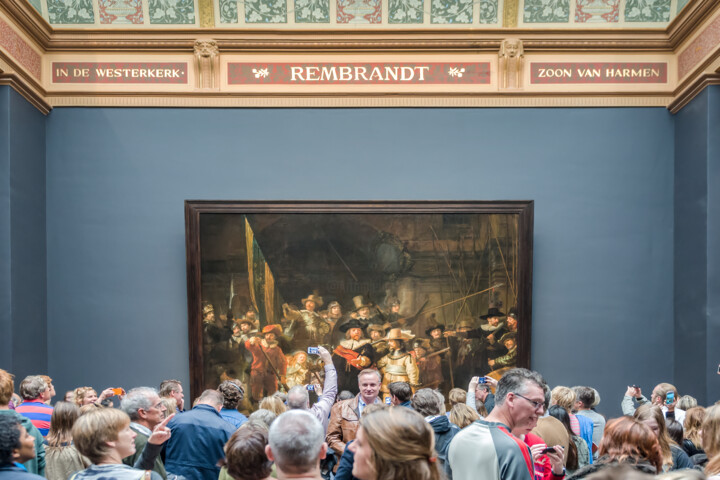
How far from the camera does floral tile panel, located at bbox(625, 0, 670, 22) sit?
9875 millimetres

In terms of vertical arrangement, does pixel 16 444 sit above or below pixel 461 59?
below

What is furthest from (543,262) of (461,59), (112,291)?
(112,291)

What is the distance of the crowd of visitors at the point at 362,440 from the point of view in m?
2.42

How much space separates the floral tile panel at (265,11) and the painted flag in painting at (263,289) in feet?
12.0

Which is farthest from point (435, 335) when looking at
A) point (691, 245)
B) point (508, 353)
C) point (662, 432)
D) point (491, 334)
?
point (662, 432)

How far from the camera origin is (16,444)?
10.1 ft

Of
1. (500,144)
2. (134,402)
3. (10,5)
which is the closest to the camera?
(134,402)

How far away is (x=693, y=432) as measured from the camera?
4.85 m

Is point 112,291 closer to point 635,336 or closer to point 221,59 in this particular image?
point 221,59

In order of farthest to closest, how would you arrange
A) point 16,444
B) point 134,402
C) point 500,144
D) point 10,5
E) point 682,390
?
1. point 500,144
2. point 682,390
3. point 10,5
4. point 134,402
5. point 16,444

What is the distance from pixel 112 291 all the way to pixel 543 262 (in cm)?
680

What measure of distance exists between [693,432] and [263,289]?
6.23 metres

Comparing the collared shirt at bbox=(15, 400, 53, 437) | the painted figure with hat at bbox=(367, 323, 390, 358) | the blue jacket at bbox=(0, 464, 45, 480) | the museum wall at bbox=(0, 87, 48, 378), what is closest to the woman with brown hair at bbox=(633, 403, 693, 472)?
the blue jacket at bbox=(0, 464, 45, 480)

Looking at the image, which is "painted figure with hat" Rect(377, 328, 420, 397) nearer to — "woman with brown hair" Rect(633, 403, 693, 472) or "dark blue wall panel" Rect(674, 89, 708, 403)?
"dark blue wall panel" Rect(674, 89, 708, 403)
